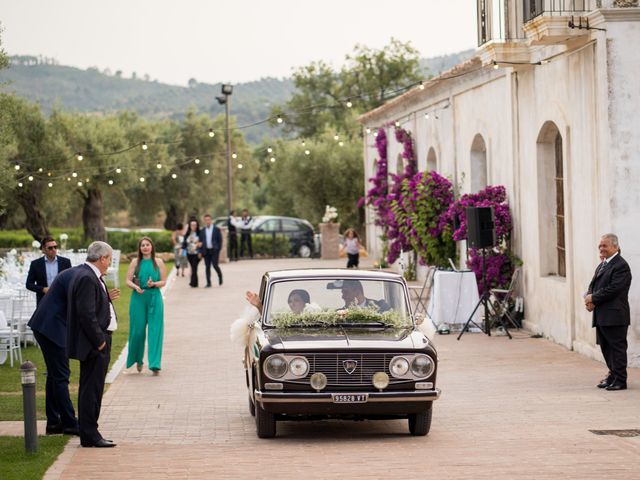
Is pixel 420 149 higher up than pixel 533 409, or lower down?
higher up

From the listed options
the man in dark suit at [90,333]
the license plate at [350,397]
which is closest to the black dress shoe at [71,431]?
the man in dark suit at [90,333]

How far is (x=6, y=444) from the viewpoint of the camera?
1028 cm

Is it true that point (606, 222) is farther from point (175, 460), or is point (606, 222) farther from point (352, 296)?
point (175, 460)

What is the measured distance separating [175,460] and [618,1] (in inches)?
359

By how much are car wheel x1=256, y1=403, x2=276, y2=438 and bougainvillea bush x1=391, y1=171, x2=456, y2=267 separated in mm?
13974

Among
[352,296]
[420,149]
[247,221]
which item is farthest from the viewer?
[247,221]

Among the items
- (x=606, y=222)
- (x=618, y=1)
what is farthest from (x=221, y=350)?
(x=618, y=1)

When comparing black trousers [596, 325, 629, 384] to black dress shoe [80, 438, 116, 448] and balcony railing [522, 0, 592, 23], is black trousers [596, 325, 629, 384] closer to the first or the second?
balcony railing [522, 0, 592, 23]

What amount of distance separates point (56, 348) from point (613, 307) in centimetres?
640

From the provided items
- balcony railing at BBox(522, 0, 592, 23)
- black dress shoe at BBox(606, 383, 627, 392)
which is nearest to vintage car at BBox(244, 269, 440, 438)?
black dress shoe at BBox(606, 383, 627, 392)

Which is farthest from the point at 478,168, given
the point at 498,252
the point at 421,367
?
the point at 421,367

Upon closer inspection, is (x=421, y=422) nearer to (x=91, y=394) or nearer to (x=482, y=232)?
(x=91, y=394)

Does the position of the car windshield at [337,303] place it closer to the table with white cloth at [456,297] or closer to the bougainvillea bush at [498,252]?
the table with white cloth at [456,297]

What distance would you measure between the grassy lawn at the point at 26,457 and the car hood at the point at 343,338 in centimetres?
211
